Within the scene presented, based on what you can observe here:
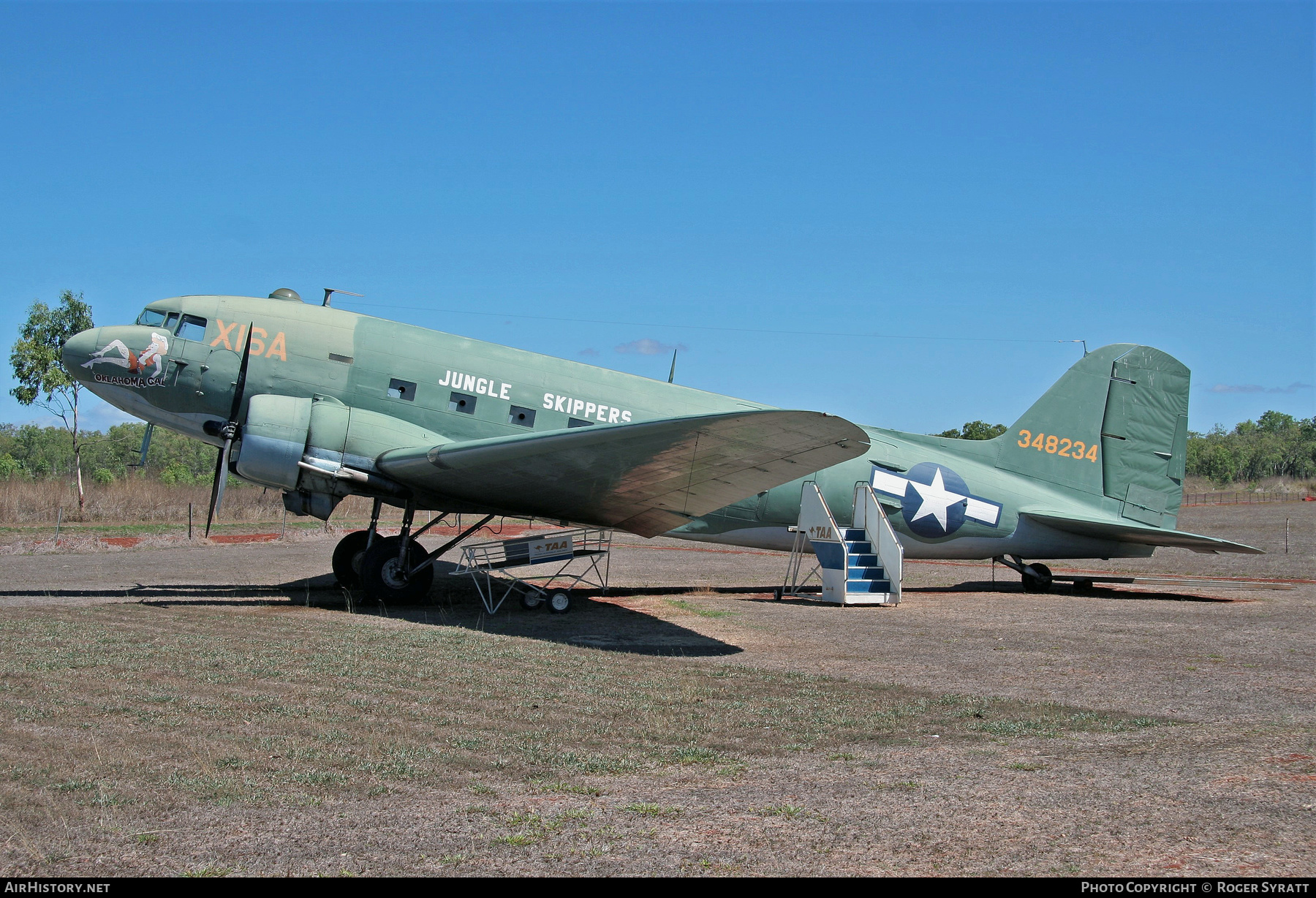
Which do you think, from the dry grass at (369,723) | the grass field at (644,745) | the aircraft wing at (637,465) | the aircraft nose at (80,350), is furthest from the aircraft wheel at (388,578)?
the aircraft nose at (80,350)

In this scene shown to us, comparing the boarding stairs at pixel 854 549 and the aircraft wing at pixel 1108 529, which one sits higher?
the aircraft wing at pixel 1108 529

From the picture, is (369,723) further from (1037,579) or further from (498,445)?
(1037,579)

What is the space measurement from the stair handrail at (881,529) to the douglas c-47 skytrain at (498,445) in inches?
9.8

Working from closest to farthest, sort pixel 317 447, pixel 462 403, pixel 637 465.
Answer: pixel 637 465 → pixel 317 447 → pixel 462 403

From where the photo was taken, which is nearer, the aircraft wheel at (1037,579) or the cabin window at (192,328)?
the cabin window at (192,328)

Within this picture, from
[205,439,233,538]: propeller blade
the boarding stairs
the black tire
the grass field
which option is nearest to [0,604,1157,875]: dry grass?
→ the grass field

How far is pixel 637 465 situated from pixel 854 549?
5.45 metres

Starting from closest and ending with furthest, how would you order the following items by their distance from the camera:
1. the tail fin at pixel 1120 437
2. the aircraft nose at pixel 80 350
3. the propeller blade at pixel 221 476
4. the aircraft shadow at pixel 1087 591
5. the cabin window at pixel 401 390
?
the propeller blade at pixel 221 476, the aircraft nose at pixel 80 350, the cabin window at pixel 401 390, the aircraft shadow at pixel 1087 591, the tail fin at pixel 1120 437

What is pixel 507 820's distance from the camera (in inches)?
173

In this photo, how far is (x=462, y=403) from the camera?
14.2 m

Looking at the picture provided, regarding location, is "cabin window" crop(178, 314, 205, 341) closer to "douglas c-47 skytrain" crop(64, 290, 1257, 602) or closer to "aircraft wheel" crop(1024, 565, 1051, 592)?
"douglas c-47 skytrain" crop(64, 290, 1257, 602)

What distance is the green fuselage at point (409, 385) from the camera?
44.6 ft

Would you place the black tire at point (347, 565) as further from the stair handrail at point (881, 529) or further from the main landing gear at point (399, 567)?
the stair handrail at point (881, 529)

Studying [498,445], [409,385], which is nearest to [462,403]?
[409,385]
